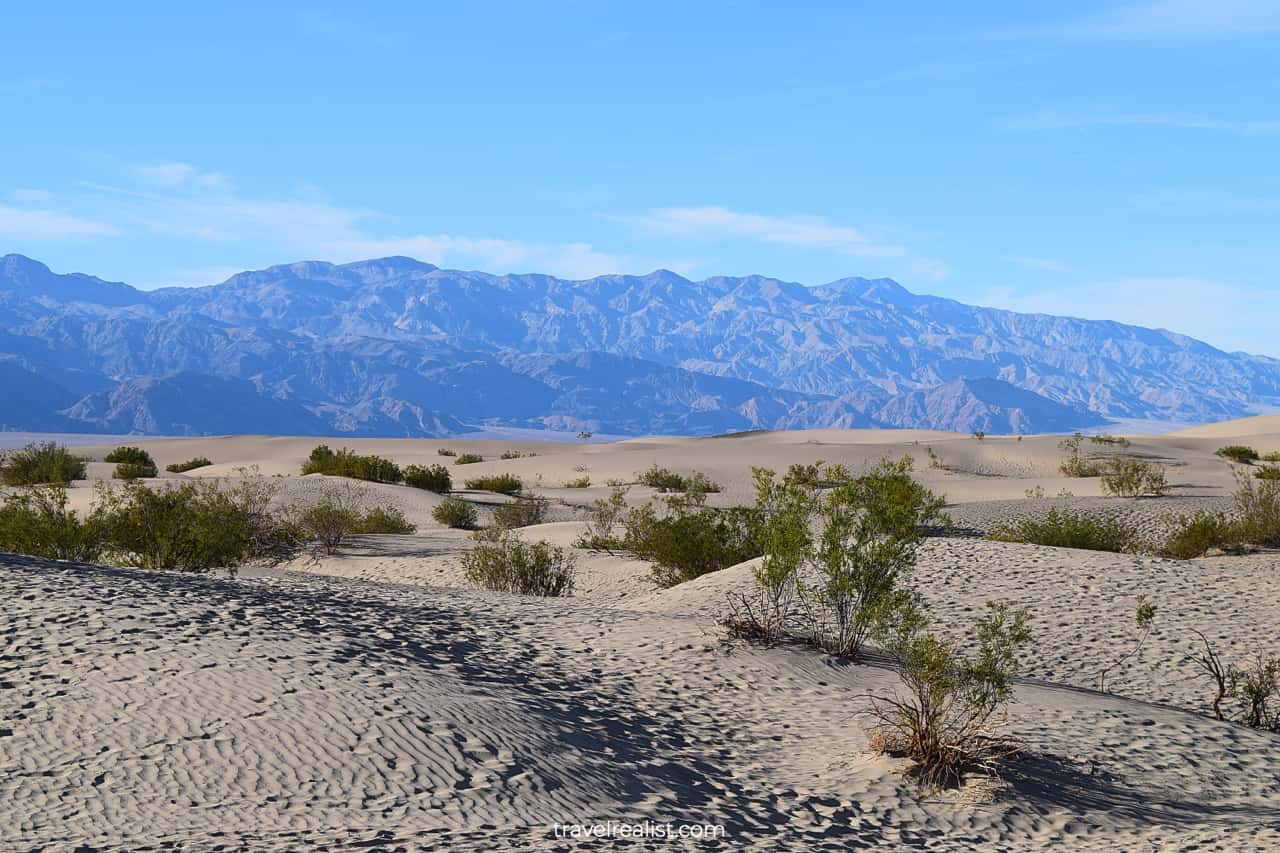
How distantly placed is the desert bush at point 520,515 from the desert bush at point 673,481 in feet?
16.3

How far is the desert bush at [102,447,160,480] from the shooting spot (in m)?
31.4

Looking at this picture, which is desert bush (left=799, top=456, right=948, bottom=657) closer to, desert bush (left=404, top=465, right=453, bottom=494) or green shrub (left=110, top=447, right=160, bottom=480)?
desert bush (left=404, top=465, right=453, bottom=494)

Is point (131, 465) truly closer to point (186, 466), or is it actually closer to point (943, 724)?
point (186, 466)

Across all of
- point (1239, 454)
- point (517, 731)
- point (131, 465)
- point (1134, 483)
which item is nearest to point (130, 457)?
point (131, 465)

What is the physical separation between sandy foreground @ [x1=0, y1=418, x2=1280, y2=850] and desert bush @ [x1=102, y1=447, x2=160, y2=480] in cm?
2008

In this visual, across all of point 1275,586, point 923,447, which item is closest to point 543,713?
point 1275,586

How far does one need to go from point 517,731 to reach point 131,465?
2930 cm

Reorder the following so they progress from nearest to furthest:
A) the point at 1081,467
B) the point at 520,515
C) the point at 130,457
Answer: the point at 520,515, the point at 1081,467, the point at 130,457

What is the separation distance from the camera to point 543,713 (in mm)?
8078

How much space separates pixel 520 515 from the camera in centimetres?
2655

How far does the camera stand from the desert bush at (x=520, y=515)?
2598cm

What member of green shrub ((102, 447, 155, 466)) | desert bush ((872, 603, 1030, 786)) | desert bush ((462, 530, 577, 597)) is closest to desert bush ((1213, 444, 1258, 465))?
desert bush ((462, 530, 577, 597))

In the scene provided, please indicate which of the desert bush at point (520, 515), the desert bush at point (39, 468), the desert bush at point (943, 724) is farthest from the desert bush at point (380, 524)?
the desert bush at point (943, 724)

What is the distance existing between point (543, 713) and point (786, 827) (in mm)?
1933
